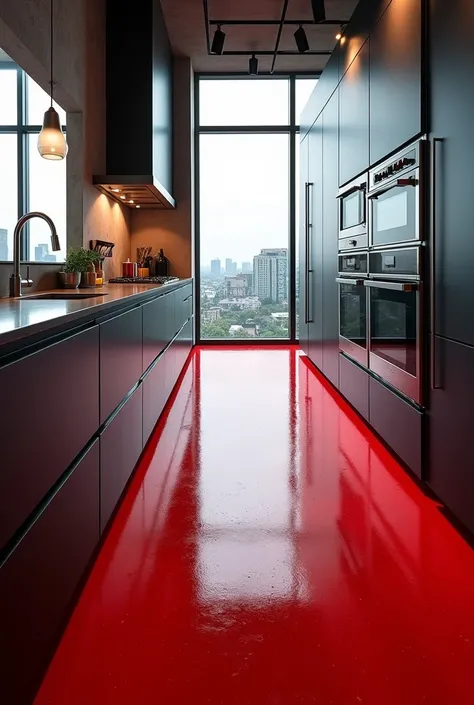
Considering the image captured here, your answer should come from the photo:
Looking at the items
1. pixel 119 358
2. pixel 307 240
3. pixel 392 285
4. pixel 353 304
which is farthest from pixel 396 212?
pixel 307 240

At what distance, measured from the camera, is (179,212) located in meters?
7.54

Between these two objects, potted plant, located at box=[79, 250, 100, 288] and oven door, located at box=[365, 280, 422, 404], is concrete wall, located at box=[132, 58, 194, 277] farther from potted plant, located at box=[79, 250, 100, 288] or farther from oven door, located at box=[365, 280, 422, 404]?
oven door, located at box=[365, 280, 422, 404]

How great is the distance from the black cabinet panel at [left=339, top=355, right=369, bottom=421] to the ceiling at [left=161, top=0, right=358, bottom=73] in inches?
135

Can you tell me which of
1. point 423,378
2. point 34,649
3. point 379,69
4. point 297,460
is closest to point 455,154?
point 423,378

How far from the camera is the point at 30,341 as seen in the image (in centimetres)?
136

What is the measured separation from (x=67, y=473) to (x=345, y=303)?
318 cm

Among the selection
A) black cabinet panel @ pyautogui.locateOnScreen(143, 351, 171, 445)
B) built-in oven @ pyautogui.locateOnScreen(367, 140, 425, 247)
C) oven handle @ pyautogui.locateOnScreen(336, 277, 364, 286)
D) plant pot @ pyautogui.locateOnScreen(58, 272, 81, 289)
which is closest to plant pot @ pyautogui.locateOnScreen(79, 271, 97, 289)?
plant pot @ pyautogui.locateOnScreen(58, 272, 81, 289)

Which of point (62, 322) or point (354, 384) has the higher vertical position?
point (62, 322)

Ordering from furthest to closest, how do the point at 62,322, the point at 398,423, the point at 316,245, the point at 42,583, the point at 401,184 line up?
the point at 316,245 < the point at 398,423 < the point at 401,184 < the point at 62,322 < the point at 42,583

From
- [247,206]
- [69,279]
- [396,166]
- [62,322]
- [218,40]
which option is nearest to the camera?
[62,322]

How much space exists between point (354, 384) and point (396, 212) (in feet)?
4.55

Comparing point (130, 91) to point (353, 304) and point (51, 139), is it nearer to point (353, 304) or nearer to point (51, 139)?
point (51, 139)

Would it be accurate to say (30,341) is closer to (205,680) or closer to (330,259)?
(205,680)

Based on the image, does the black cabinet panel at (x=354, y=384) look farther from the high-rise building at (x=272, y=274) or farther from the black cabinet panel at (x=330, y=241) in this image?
the high-rise building at (x=272, y=274)
